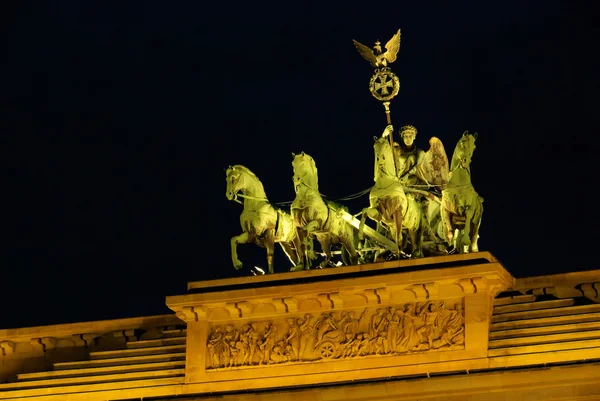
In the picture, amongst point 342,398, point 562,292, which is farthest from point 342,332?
point 562,292

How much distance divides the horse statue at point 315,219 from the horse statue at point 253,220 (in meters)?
0.35

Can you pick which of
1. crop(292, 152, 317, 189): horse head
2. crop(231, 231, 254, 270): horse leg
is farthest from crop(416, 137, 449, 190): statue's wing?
crop(231, 231, 254, 270): horse leg

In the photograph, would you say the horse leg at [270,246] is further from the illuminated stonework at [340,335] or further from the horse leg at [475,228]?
the horse leg at [475,228]

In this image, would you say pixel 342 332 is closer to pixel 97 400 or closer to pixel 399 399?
pixel 399 399

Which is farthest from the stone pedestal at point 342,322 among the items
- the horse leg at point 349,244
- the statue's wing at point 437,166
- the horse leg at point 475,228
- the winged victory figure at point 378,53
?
the winged victory figure at point 378,53

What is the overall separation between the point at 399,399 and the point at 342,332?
1665mm

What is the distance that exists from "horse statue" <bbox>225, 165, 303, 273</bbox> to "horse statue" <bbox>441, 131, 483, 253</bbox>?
284 cm

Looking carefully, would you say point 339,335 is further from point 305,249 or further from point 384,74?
point 384,74

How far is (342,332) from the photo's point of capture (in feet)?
112

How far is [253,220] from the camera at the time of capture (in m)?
35.3

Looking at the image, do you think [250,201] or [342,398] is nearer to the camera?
[342,398]

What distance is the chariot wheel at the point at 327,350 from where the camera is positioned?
33.9 metres

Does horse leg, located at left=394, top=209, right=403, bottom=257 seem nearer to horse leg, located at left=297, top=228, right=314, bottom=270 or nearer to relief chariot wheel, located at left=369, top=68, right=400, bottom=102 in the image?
horse leg, located at left=297, top=228, right=314, bottom=270

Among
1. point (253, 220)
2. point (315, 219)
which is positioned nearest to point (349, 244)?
point (315, 219)
